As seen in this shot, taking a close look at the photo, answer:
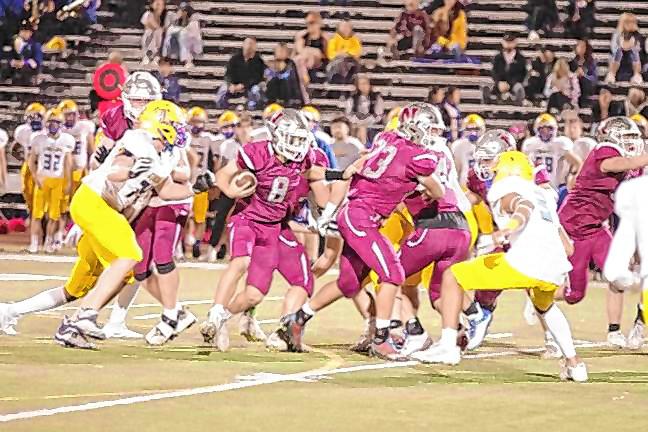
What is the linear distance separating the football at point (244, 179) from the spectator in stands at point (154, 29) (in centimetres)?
1457

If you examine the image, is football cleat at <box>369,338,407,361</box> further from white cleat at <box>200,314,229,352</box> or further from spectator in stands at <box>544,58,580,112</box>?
spectator in stands at <box>544,58,580,112</box>

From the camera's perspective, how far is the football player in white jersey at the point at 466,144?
60.1 feet

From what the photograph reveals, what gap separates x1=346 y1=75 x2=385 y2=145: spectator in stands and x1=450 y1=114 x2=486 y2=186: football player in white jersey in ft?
7.15

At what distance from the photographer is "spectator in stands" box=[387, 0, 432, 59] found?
23156mm

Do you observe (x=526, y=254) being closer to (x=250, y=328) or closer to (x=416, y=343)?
(x=416, y=343)

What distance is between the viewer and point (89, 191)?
9.77 meters

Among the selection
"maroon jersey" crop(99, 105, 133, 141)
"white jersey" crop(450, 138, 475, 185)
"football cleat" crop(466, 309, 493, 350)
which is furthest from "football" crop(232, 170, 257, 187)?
"white jersey" crop(450, 138, 475, 185)

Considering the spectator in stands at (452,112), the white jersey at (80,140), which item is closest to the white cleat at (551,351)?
the spectator in stands at (452,112)

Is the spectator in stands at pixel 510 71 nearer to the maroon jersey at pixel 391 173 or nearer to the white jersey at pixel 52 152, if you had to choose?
the white jersey at pixel 52 152

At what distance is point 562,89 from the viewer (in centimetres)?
2120

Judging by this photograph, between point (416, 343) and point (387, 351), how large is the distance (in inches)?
30.6

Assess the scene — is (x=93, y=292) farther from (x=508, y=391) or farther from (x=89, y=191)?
(x=508, y=391)

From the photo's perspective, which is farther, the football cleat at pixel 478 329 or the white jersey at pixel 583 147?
the white jersey at pixel 583 147

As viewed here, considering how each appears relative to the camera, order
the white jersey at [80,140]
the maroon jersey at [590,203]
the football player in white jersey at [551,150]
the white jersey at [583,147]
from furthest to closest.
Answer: the white jersey at [80,140] → the football player in white jersey at [551,150] → the white jersey at [583,147] → the maroon jersey at [590,203]
